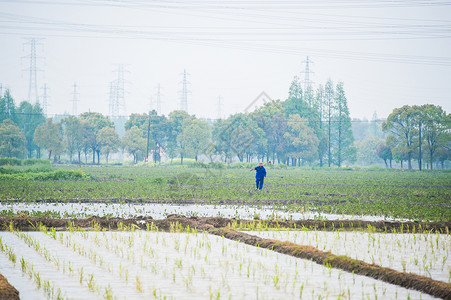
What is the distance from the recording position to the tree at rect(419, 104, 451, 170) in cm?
9962

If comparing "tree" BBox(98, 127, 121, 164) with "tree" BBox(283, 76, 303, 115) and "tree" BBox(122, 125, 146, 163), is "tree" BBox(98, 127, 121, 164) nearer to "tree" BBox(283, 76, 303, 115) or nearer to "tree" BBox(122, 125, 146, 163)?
"tree" BBox(122, 125, 146, 163)

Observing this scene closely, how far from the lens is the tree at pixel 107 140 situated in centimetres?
11838

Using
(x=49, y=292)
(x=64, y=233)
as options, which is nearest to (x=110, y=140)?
(x=64, y=233)

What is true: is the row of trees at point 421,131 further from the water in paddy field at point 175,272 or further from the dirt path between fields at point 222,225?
the water in paddy field at point 175,272

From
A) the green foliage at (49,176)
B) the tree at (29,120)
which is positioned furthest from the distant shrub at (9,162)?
the green foliage at (49,176)

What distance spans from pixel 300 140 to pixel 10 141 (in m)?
54.6

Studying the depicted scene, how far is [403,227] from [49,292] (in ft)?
39.3

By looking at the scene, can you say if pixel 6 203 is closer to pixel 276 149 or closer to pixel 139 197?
pixel 139 197

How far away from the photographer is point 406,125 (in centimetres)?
10231

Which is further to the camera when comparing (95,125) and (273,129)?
(95,125)

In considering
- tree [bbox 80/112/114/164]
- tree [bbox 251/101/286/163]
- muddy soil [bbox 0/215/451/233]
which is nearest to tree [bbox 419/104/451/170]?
tree [bbox 251/101/286/163]

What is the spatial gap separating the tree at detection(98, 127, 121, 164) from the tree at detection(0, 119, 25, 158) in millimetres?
19897

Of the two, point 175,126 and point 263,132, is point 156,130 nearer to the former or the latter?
point 175,126

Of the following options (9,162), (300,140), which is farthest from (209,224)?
(300,140)
